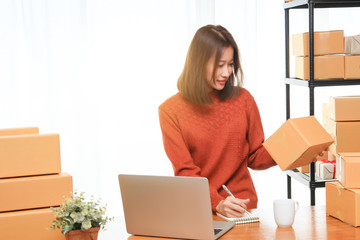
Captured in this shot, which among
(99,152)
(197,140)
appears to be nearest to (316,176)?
(197,140)

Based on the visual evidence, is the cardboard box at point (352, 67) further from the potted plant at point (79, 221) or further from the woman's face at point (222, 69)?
the potted plant at point (79, 221)

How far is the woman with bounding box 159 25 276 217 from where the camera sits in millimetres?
2229

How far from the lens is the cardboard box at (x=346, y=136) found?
270 cm

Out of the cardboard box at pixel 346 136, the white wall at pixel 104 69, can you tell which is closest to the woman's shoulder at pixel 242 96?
the cardboard box at pixel 346 136

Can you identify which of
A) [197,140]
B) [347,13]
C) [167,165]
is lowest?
[167,165]

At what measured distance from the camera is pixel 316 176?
2.84 meters

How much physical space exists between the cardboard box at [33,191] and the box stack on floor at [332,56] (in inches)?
52.8

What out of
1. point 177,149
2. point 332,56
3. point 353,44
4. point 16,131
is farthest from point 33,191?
point 353,44

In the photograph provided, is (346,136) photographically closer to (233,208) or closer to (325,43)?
(325,43)

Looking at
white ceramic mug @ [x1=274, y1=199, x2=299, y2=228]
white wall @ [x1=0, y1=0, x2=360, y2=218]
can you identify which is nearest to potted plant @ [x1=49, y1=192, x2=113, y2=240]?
white ceramic mug @ [x1=274, y1=199, x2=299, y2=228]

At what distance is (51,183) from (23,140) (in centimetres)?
22

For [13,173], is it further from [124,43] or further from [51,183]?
[124,43]

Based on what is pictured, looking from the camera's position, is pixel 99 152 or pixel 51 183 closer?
pixel 51 183

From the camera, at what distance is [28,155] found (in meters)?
2.22
